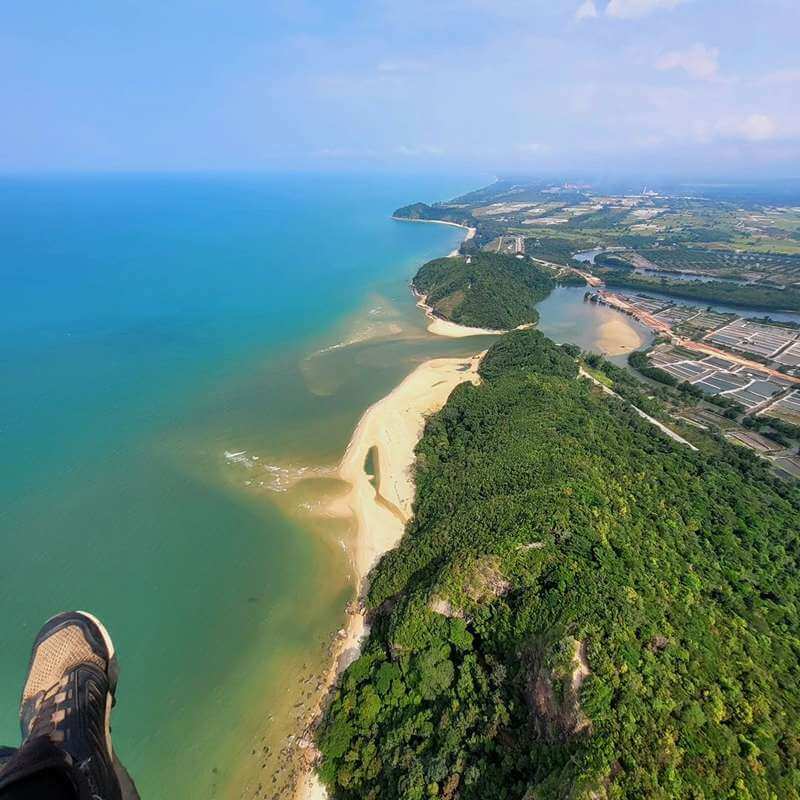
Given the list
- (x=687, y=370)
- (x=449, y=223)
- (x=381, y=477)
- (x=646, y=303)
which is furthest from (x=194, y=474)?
(x=449, y=223)

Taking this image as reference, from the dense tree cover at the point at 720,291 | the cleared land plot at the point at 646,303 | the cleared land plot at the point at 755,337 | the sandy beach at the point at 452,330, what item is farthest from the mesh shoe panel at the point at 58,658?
the dense tree cover at the point at 720,291

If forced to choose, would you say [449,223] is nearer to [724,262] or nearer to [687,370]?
[724,262]

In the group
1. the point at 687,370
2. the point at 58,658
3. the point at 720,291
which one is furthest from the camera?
the point at 720,291

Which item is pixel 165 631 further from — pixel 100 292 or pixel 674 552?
pixel 100 292

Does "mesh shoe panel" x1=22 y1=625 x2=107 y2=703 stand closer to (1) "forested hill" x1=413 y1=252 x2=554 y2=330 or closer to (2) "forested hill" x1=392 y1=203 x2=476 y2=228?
(1) "forested hill" x1=413 y1=252 x2=554 y2=330

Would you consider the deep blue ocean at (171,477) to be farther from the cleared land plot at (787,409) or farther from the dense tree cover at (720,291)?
the dense tree cover at (720,291)

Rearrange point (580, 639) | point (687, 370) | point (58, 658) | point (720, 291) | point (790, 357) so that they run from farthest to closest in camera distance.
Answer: point (720, 291), point (790, 357), point (687, 370), point (580, 639), point (58, 658)
